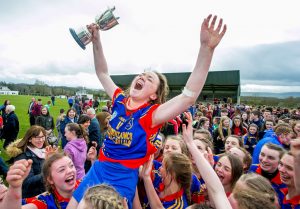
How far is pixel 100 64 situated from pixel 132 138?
3.17ft

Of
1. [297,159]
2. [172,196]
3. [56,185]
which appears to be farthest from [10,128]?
[297,159]

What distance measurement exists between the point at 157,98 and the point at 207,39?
742mm

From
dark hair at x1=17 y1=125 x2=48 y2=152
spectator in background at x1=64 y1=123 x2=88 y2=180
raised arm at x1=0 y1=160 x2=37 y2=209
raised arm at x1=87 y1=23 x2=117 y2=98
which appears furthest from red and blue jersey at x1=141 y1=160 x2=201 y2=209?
dark hair at x1=17 y1=125 x2=48 y2=152

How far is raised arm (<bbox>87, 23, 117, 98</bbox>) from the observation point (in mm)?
2518

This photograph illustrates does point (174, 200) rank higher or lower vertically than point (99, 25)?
lower

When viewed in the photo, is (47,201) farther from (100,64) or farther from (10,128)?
(10,128)

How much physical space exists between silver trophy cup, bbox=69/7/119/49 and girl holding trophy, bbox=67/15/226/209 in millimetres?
618

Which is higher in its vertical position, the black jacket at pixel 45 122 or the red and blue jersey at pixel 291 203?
the red and blue jersey at pixel 291 203

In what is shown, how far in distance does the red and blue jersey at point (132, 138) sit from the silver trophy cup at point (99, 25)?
2.75 feet

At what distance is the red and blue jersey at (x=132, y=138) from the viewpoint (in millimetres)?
2037

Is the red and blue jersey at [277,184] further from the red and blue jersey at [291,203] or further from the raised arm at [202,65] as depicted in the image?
the raised arm at [202,65]

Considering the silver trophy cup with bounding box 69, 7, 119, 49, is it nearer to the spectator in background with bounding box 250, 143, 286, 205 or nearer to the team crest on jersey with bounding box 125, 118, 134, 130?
the team crest on jersey with bounding box 125, 118, 134, 130

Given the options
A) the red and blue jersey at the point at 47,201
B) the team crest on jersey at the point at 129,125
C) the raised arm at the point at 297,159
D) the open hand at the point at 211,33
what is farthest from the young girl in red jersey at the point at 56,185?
the raised arm at the point at 297,159

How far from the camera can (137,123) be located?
6.77 feet
